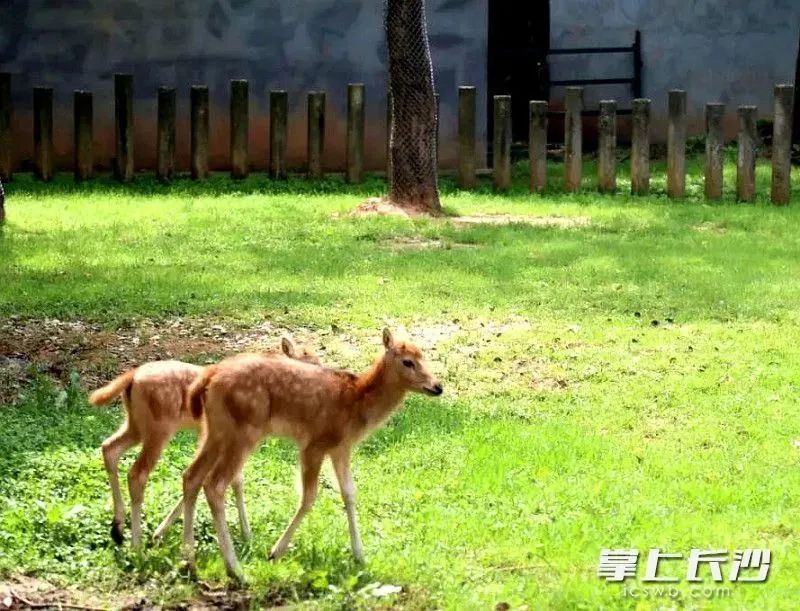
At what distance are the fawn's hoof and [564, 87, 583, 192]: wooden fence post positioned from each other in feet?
39.4

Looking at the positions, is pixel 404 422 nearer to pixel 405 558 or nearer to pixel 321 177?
pixel 405 558

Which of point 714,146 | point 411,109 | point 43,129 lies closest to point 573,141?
point 714,146

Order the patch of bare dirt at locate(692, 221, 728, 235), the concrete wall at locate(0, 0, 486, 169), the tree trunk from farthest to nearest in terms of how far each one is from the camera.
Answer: the concrete wall at locate(0, 0, 486, 169) < the tree trunk < the patch of bare dirt at locate(692, 221, 728, 235)

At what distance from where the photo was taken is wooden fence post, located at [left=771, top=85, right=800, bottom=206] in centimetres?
1705

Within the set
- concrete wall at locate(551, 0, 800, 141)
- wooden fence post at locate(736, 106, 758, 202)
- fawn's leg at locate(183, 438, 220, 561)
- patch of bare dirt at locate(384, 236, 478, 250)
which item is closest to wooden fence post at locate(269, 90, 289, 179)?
patch of bare dirt at locate(384, 236, 478, 250)

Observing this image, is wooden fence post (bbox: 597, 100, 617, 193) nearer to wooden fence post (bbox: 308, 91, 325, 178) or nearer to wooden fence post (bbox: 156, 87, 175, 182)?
wooden fence post (bbox: 308, 91, 325, 178)

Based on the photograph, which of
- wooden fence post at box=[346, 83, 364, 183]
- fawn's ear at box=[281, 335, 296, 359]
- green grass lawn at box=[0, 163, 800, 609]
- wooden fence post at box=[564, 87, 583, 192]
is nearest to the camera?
green grass lawn at box=[0, 163, 800, 609]

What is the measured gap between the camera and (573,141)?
58.0 ft

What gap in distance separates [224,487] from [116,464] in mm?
723

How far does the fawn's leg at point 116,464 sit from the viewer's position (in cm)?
638

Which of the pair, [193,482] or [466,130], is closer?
[193,482]

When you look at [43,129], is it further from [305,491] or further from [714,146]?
[305,491]

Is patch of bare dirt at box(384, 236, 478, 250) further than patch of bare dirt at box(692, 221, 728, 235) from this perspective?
No

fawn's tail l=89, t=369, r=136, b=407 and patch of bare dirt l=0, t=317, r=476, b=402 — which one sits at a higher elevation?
fawn's tail l=89, t=369, r=136, b=407
